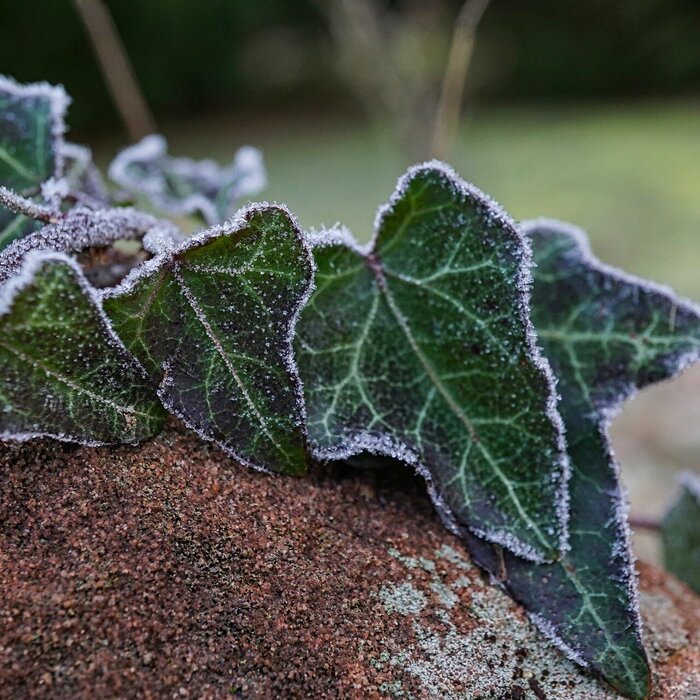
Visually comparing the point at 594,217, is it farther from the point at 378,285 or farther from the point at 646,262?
the point at 378,285

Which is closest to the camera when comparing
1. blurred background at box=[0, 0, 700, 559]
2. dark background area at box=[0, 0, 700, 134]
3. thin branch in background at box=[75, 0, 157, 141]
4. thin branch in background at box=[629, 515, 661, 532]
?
thin branch in background at box=[629, 515, 661, 532]

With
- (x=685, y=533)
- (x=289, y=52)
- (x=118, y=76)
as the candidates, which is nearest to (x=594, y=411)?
(x=685, y=533)

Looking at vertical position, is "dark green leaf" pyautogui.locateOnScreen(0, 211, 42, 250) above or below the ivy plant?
above

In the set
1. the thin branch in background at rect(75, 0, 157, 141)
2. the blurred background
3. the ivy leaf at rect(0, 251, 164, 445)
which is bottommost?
the ivy leaf at rect(0, 251, 164, 445)

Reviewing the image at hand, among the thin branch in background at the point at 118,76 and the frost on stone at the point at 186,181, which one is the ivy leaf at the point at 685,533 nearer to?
the frost on stone at the point at 186,181

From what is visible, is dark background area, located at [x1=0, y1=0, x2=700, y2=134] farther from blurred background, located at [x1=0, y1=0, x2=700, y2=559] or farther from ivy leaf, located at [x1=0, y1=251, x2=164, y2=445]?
ivy leaf, located at [x1=0, y1=251, x2=164, y2=445]

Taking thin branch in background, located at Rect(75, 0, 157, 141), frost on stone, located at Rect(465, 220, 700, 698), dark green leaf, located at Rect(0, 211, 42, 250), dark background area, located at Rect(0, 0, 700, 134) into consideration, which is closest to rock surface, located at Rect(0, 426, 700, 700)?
frost on stone, located at Rect(465, 220, 700, 698)

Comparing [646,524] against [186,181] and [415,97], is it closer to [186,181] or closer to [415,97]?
[186,181]
